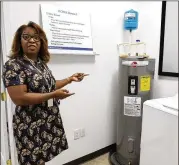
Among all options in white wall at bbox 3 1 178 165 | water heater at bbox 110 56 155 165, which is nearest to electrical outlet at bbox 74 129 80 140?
white wall at bbox 3 1 178 165

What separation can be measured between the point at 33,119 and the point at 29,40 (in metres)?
0.52

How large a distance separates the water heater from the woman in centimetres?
79

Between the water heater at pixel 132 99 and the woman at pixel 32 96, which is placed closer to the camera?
the woman at pixel 32 96

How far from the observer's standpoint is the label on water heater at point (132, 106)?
5.85 ft

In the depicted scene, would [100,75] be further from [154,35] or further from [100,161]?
[100,161]

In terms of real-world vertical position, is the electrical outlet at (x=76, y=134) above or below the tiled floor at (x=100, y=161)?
above

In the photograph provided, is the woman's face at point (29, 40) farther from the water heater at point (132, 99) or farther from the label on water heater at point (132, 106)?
the label on water heater at point (132, 106)

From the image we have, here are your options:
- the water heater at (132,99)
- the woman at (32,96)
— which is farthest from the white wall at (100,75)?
the woman at (32,96)

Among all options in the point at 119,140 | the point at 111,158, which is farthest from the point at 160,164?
the point at 111,158

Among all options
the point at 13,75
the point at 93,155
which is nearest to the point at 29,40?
the point at 13,75

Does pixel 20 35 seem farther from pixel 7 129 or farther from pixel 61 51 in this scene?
pixel 7 129

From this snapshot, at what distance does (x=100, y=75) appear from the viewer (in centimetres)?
201

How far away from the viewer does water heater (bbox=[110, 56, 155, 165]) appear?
5.72 feet

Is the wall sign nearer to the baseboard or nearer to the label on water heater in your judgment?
the label on water heater
